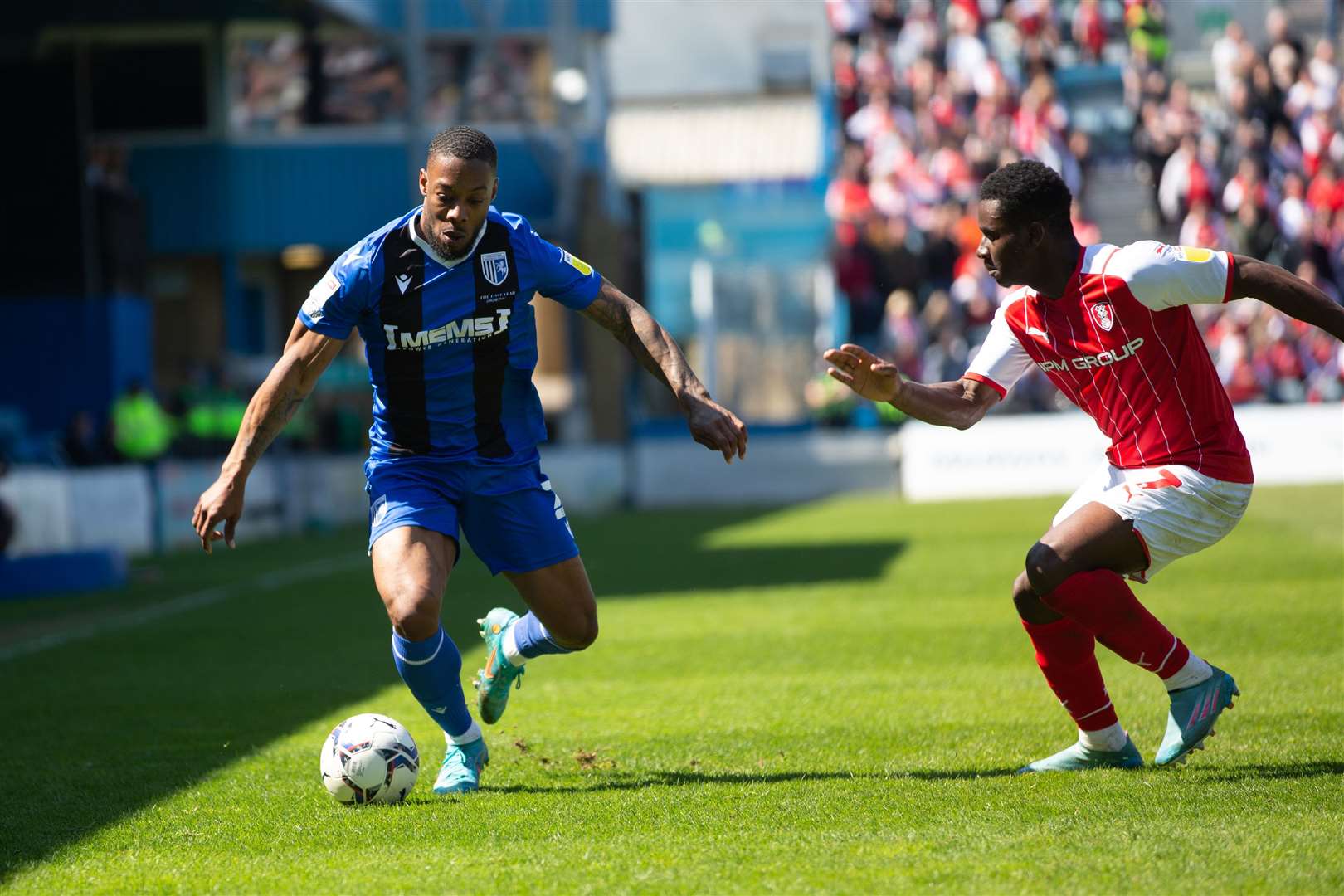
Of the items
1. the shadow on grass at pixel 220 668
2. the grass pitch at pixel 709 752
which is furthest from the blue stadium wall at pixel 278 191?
the grass pitch at pixel 709 752

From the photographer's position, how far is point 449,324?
19.6 ft

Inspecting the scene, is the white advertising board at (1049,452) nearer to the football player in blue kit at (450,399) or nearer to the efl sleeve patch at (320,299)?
the football player in blue kit at (450,399)

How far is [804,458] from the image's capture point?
25719 millimetres

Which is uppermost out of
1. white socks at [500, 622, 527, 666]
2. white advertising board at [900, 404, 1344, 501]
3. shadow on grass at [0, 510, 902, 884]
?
white socks at [500, 622, 527, 666]

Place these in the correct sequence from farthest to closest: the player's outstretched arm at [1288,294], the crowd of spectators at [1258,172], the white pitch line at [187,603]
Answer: the crowd of spectators at [1258,172], the white pitch line at [187,603], the player's outstretched arm at [1288,294]

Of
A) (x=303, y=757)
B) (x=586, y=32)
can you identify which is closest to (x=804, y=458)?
(x=586, y=32)

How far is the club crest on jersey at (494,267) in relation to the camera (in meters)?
6.01

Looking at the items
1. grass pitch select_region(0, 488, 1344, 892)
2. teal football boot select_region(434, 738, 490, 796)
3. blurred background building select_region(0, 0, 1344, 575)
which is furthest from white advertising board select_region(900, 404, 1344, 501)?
teal football boot select_region(434, 738, 490, 796)

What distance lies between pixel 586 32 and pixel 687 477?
1103cm

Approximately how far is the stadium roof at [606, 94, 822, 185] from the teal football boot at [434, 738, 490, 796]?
28.1m

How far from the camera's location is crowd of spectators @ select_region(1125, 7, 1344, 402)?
978 inches

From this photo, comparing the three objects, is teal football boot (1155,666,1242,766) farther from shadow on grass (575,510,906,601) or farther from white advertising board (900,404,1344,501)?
white advertising board (900,404,1344,501)

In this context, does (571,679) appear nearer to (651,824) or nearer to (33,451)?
(651,824)

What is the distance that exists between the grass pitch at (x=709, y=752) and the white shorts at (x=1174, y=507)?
0.75m
